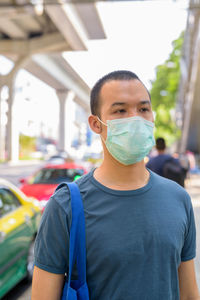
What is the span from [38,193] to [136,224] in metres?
6.46

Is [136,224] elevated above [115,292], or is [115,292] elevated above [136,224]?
[136,224]

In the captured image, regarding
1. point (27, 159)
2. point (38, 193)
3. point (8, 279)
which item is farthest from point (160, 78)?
point (8, 279)

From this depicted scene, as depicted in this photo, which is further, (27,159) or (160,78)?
(27,159)

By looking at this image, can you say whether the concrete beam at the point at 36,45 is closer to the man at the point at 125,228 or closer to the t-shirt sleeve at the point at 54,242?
the man at the point at 125,228

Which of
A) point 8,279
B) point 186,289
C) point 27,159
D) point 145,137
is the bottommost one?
point 27,159

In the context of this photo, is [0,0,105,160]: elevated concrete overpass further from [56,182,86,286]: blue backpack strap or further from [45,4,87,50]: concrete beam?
[56,182,86,286]: blue backpack strap

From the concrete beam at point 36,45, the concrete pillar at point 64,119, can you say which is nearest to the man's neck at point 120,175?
the concrete beam at point 36,45

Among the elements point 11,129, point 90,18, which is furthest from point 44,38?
point 11,129

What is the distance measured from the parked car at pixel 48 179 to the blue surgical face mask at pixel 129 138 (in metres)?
6.01

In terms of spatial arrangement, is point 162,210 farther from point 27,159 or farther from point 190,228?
point 27,159

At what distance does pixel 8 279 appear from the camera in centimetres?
Result: 466

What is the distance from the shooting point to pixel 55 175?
9141 mm

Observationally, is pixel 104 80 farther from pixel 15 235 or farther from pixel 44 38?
pixel 44 38

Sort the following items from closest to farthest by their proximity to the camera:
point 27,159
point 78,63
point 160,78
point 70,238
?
point 70,238 < point 78,63 < point 160,78 < point 27,159
